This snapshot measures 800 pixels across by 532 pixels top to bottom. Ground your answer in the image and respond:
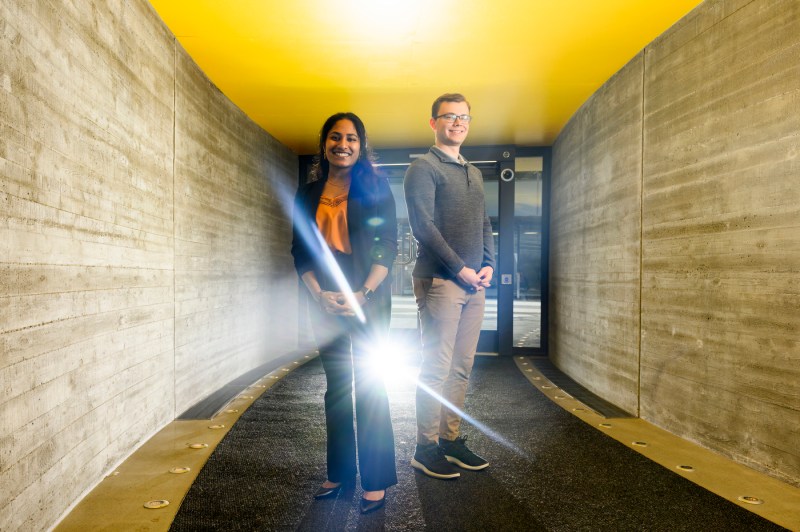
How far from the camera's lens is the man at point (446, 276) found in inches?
87.4

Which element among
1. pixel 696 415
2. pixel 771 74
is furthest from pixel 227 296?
pixel 771 74

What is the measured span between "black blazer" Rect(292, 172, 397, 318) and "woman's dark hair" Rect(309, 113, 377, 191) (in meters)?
0.02

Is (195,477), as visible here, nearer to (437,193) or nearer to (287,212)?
(437,193)

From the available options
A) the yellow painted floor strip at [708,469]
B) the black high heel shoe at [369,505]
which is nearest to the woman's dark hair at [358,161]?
the black high heel shoe at [369,505]

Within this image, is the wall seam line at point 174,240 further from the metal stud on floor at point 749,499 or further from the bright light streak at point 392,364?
the metal stud on floor at point 749,499

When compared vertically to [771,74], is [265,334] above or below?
below

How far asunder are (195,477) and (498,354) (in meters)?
4.18

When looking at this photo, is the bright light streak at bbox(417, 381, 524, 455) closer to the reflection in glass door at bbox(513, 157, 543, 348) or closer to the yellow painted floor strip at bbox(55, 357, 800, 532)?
the yellow painted floor strip at bbox(55, 357, 800, 532)

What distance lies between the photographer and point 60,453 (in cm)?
191

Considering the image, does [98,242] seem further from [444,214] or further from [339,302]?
[444,214]

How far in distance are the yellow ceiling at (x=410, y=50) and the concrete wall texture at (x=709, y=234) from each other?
350 mm

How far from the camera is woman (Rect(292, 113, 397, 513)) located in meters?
1.89

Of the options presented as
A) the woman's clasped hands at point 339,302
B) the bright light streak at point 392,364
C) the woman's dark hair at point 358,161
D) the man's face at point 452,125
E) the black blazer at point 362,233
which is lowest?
the bright light streak at point 392,364

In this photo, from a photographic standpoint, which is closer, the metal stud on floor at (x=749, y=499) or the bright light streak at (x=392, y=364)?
the bright light streak at (x=392, y=364)
